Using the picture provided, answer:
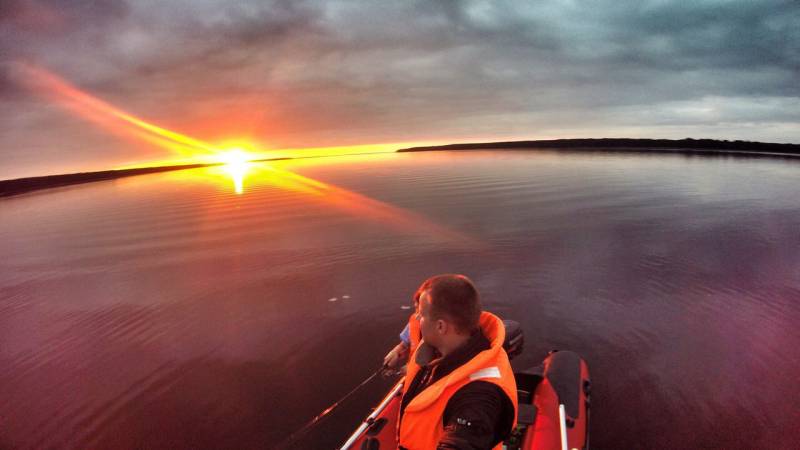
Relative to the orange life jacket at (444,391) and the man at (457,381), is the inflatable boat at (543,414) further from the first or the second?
the man at (457,381)

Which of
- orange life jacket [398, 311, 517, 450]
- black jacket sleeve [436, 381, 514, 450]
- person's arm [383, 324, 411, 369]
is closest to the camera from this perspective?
black jacket sleeve [436, 381, 514, 450]

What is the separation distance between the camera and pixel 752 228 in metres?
15.1

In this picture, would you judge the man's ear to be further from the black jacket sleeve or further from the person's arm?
the person's arm

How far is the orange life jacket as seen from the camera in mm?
2291

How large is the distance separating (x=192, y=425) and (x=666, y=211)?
815 inches

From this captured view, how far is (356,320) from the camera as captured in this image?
8219 millimetres

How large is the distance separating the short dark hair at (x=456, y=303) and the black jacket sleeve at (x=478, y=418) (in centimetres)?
36

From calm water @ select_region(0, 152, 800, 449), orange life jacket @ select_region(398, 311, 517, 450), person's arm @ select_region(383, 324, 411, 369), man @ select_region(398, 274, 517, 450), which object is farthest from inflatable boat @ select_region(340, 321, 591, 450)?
calm water @ select_region(0, 152, 800, 449)

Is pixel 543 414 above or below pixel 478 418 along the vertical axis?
below

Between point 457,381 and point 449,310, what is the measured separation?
413 mm

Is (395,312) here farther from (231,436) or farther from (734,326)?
(734,326)

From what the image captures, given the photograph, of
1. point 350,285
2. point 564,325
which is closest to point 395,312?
point 350,285

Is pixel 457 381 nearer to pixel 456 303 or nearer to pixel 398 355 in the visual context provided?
pixel 456 303

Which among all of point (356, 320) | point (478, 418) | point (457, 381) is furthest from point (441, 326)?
point (356, 320)
